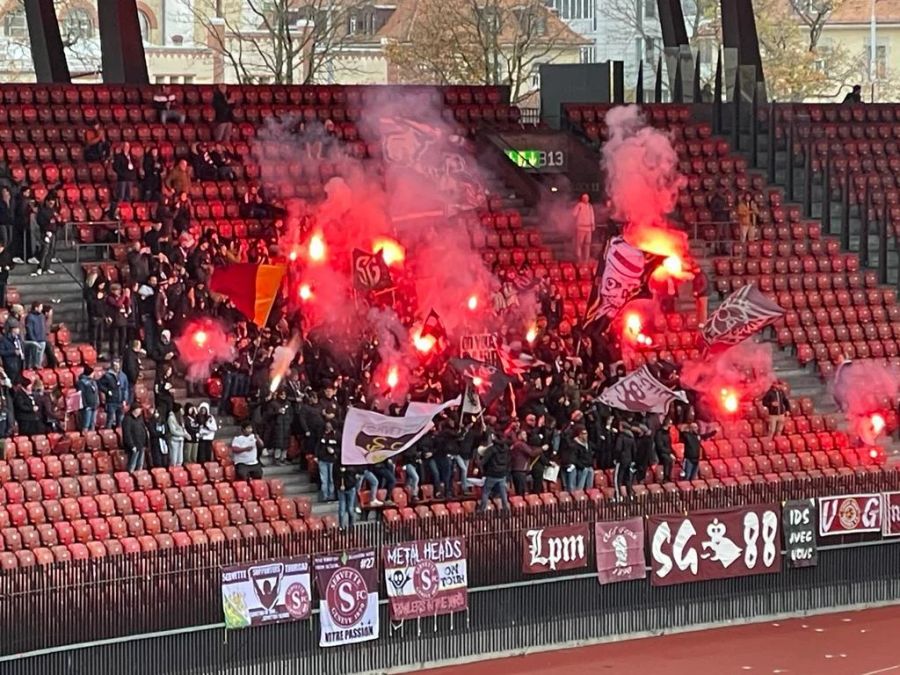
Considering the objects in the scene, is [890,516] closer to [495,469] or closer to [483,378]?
[495,469]

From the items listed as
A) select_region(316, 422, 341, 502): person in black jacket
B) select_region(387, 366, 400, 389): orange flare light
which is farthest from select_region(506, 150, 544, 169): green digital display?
select_region(316, 422, 341, 502): person in black jacket

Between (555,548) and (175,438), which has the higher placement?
(175,438)

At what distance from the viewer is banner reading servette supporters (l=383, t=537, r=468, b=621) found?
75.6 feet

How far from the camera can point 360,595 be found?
74.7 feet

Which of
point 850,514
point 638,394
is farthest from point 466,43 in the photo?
point 850,514

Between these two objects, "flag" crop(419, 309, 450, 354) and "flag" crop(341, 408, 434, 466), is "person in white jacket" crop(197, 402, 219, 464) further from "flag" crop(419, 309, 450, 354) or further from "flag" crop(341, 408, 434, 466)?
"flag" crop(419, 309, 450, 354)

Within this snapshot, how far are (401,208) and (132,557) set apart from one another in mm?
11661

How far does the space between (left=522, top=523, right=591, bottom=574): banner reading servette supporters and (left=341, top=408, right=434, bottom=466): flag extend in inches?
68.0

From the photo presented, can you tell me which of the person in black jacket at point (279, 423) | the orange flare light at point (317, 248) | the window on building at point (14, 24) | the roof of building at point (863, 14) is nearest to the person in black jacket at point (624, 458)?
the person in black jacket at point (279, 423)

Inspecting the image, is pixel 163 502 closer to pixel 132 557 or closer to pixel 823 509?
pixel 132 557

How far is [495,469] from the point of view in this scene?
2511 cm

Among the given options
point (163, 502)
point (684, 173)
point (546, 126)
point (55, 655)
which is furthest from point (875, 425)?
point (55, 655)

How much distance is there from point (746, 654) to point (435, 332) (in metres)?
6.32

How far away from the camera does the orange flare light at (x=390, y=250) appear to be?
96.9 ft
